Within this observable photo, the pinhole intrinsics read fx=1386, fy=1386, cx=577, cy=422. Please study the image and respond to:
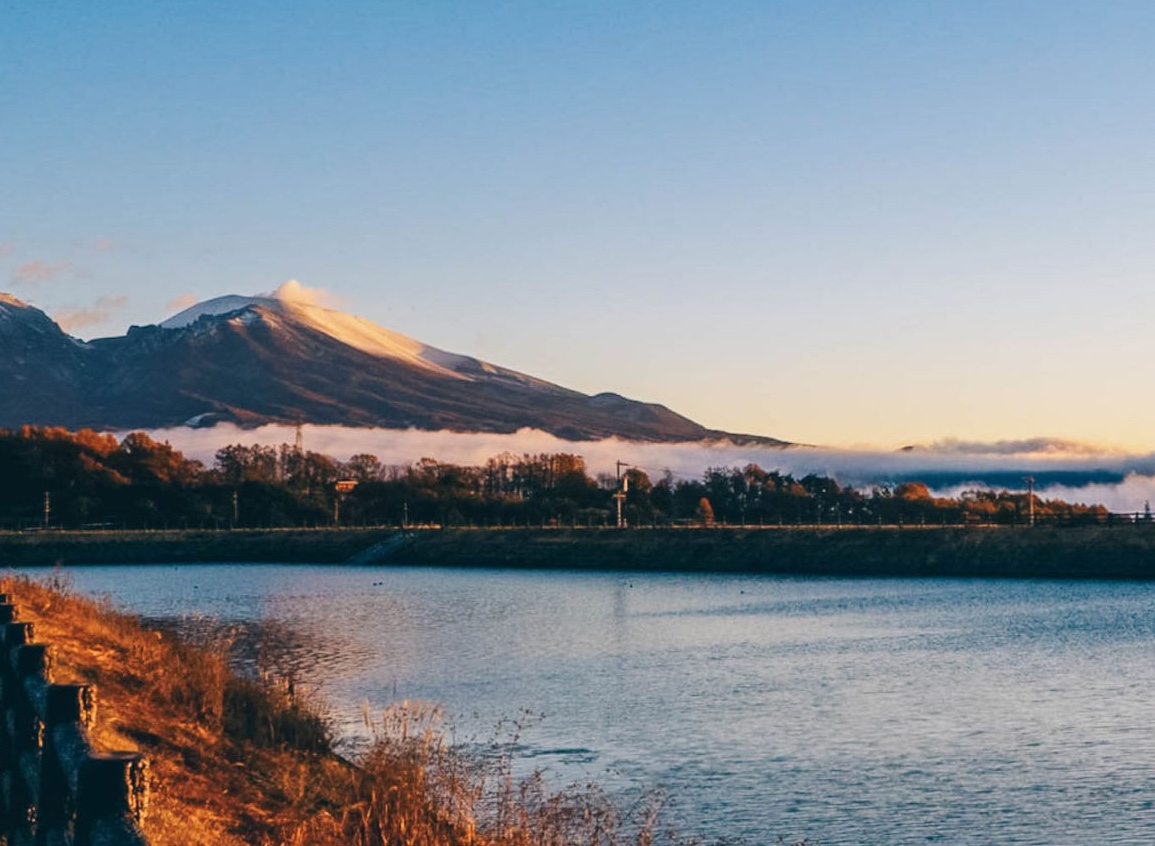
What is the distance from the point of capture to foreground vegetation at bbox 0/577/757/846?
14.1 metres

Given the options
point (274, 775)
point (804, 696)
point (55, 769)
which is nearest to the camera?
point (55, 769)

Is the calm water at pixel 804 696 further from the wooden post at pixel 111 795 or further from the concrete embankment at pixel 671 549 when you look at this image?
the concrete embankment at pixel 671 549

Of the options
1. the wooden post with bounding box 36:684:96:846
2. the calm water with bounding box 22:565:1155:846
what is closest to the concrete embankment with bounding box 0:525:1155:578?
the calm water with bounding box 22:565:1155:846

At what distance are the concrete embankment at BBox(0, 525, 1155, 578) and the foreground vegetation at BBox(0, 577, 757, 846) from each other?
98546 millimetres

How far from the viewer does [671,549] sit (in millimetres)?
141125

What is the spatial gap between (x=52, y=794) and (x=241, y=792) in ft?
28.4

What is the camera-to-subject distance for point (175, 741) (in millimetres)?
18000

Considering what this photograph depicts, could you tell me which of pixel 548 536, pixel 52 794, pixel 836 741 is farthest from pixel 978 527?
pixel 52 794

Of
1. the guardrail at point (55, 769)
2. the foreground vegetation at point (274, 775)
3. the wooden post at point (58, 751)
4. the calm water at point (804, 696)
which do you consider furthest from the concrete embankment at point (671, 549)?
the wooden post at point (58, 751)

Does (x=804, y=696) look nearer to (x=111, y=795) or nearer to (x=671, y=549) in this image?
(x=111, y=795)

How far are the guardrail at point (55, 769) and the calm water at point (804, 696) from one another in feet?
44.1

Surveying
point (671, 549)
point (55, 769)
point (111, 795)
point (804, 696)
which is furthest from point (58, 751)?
point (671, 549)

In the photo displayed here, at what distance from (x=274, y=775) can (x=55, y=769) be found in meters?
10.6

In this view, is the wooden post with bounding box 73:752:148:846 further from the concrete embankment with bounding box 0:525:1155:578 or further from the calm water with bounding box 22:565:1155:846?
the concrete embankment with bounding box 0:525:1155:578
